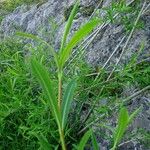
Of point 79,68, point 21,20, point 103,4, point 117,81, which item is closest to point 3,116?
point 79,68

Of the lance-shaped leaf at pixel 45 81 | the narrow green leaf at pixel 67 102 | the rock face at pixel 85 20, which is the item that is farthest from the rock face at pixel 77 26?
the lance-shaped leaf at pixel 45 81

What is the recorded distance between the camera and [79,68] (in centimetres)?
162

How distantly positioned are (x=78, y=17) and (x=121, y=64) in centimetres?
83

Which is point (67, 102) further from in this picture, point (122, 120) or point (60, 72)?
point (122, 120)

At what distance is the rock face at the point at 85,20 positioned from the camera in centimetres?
175

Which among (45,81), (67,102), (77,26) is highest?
(45,81)

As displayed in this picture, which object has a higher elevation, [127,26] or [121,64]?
[127,26]

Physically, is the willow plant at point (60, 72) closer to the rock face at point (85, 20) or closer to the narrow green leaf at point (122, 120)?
the narrow green leaf at point (122, 120)

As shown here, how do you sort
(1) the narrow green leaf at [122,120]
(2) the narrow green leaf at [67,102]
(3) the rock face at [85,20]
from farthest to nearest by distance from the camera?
1. (3) the rock face at [85,20]
2. (2) the narrow green leaf at [67,102]
3. (1) the narrow green leaf at [122,120]

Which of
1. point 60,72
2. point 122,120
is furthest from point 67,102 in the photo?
point 122,120

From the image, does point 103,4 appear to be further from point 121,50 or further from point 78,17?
point 121,50

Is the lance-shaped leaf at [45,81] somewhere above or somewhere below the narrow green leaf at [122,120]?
above

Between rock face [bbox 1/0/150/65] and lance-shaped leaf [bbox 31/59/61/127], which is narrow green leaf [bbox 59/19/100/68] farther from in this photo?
rock face [bbox 1/0/150/65]

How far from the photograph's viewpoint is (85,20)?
2373 mm
